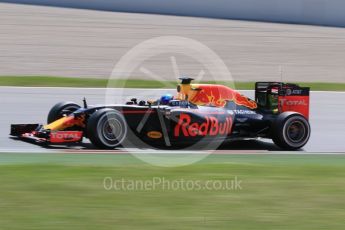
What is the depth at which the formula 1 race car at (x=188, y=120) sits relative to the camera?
9.97 metres

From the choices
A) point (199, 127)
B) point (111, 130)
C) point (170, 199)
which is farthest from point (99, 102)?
point (170, 199)

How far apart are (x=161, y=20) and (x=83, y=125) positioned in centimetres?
2050

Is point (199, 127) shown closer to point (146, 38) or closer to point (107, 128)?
point (107, 128)

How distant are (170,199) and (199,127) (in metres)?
3.97

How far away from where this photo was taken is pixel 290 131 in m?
10.9

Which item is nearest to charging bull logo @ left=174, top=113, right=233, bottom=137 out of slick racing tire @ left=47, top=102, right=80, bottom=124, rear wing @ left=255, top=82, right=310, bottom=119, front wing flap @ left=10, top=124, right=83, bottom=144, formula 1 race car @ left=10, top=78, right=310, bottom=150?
formula 1 race car @ left=10, top=78, right=310, bottom=150

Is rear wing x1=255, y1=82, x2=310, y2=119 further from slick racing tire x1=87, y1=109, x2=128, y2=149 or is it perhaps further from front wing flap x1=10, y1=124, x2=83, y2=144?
front wing flap x1=10, y1=124, x2=83, y2=144

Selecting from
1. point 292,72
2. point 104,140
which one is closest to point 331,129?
point 104,140

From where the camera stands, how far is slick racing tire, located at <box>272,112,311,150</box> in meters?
10.7

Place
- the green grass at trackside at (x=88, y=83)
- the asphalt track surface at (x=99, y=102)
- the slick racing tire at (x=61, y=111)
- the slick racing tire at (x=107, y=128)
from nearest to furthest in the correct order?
1. the slick racing tire at (x=107, y=128)
2. the slick racing tire at (x=61, y=111)
3. the asphalt track surface at (x=99, y=102)
4. the green grass at trackside at (x=88, y=83)

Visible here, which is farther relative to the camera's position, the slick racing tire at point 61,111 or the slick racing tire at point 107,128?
the slick racing tire at point 61,111

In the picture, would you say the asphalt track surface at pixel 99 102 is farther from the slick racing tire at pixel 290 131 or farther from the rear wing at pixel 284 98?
the rear wing at pixel 284 98

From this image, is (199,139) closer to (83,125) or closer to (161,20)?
(83,125)

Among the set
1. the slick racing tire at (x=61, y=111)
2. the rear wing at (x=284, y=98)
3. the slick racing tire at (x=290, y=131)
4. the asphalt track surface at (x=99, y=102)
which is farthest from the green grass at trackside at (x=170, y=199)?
the rear wing at (x=284, y=98)
